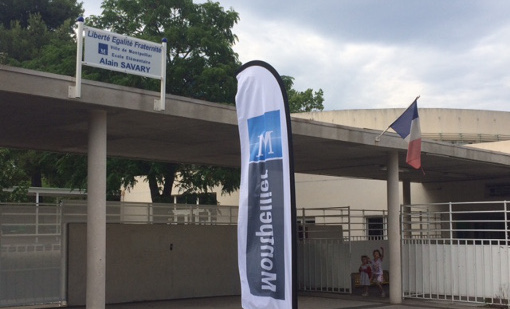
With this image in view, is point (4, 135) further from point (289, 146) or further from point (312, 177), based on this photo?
point (312, 177)

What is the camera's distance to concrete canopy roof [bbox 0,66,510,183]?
11320mm

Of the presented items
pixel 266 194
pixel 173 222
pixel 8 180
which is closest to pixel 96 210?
pixel 266 194

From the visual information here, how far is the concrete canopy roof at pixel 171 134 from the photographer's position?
11320mm

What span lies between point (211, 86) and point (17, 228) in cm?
1144

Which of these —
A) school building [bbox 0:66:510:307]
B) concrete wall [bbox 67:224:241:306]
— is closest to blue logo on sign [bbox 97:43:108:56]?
school building [bbox 0:66:510:307]

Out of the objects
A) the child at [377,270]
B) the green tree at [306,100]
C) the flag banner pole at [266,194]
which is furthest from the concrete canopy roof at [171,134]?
the green tree at [306,100]

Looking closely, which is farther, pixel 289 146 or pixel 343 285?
pixel 343 285

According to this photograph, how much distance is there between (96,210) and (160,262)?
248 inches

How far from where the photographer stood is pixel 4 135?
15078 mm

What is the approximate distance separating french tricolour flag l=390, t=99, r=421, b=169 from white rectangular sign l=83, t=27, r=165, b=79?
6576 millimetres

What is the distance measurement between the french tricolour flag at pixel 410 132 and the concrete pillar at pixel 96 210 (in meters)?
7.00

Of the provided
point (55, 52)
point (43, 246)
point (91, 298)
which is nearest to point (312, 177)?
point (55, 52)

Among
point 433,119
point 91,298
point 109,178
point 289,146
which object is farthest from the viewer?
point 433,119

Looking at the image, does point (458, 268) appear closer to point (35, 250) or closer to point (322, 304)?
point (322, 304)
